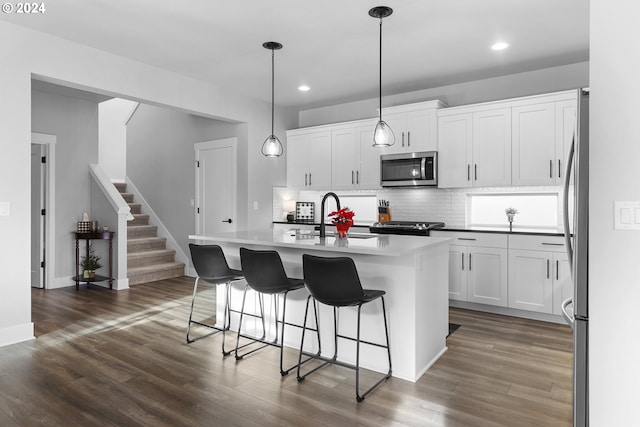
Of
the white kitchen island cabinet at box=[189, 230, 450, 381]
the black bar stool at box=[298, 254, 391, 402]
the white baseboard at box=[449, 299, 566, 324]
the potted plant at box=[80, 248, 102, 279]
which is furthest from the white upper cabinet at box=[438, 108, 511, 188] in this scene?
the potted plant at box=[80, 248, 102, 279]

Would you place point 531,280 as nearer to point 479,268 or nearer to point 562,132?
point 479,268

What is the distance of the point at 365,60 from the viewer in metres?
4.48

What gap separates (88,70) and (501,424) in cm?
456

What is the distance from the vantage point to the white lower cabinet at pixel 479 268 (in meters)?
4.46

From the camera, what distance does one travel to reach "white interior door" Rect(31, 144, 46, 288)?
223 inches

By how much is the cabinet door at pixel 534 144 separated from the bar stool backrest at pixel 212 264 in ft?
10.8

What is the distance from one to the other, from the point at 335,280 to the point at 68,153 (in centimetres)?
510

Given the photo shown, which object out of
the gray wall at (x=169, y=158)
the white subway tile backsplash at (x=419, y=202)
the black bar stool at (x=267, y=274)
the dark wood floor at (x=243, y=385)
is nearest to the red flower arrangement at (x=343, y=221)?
the black bar stool at (x=267, y=274)

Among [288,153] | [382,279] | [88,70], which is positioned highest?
[88,70]

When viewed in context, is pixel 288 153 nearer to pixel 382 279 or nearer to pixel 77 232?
pixel 77 232

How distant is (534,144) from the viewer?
14.8 feet

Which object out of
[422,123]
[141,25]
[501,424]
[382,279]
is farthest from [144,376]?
[422,123]

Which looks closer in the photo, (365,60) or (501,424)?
(501,424)

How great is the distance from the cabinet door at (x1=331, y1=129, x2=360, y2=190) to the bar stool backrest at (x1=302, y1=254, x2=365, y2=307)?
3.29m
